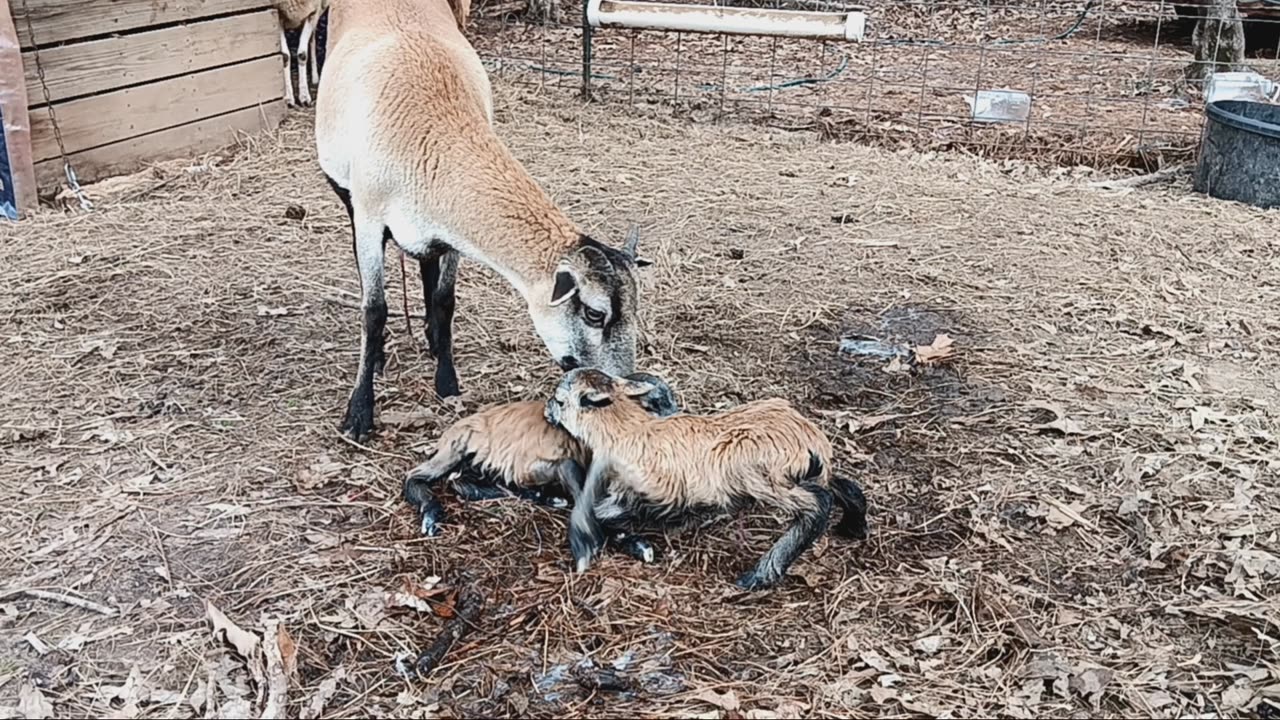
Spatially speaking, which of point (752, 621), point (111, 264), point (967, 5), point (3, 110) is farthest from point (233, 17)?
point (967, 5)

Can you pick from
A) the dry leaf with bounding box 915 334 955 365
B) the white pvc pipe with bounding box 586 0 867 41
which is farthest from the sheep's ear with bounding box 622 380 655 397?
the white pvc pipe with bounding box 586 0 867 41

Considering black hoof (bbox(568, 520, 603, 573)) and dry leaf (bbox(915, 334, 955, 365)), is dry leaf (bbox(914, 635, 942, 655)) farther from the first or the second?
dry leaf (bbox(915, 334, 955, 365))

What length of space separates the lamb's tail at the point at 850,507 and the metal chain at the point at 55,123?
5.29m

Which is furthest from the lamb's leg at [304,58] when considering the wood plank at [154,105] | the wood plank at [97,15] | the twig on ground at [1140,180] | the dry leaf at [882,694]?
the dry leaf at [882,694]

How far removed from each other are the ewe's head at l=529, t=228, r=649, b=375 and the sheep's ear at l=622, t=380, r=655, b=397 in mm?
158

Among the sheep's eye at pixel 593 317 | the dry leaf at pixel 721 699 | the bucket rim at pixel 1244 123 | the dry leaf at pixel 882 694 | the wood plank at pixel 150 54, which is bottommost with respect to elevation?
the dry leaf at pixel 882 694

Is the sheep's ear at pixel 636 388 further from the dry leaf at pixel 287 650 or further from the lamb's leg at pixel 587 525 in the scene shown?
the dry leaf at pixel 287 650

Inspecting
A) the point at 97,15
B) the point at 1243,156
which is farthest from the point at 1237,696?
the point at 97,15

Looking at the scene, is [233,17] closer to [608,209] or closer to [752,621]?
[608,209]

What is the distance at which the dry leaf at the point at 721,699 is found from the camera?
2.91 meters

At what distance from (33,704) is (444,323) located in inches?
83.9

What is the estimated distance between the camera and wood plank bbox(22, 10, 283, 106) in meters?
6.85

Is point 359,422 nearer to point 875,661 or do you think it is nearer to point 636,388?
point 636,388

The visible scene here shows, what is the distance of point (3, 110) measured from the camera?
6.43 meters
